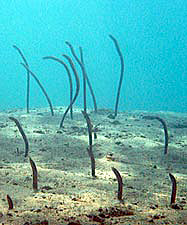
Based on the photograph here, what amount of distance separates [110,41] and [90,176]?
107m

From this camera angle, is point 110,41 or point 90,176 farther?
point 110,41

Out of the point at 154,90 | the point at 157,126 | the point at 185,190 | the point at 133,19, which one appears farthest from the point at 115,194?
the point at 154,90

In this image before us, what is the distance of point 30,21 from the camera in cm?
11662

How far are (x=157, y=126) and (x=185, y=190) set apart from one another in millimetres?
7313

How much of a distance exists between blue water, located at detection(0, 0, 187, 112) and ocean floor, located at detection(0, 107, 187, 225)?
61.4m

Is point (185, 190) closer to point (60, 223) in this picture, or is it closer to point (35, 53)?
point (60, 223)

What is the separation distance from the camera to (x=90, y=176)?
5.46 metres

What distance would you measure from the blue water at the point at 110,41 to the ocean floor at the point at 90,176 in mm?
61436

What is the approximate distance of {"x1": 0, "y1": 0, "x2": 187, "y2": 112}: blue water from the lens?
81.1 metres

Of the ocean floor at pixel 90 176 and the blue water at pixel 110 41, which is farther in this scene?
the blue water at pixel 110 41

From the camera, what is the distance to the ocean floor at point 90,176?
11.1 feet

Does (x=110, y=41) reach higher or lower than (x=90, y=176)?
higher

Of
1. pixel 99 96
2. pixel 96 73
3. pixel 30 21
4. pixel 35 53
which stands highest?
pixel 30 21

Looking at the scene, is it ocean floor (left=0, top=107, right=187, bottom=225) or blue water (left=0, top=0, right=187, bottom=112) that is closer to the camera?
ocean floor (left=0, top=107, right=187, bottom=225)
